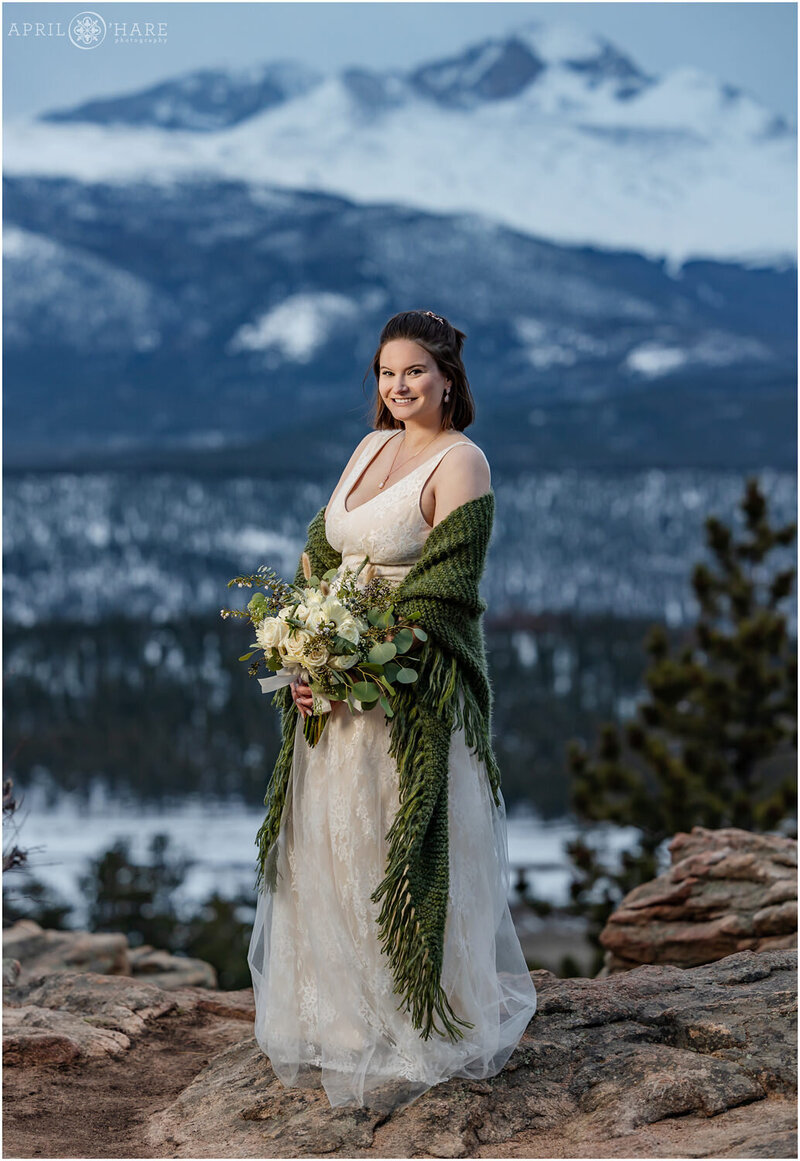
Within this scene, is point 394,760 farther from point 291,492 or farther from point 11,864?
point 291,492

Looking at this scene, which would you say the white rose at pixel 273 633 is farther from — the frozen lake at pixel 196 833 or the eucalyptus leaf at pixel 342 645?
the frozen lake at pixel 196 833

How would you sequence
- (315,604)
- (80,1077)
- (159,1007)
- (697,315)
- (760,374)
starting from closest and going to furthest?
(315,604), (80,1077), (159,1007), (760,374), (697,315)

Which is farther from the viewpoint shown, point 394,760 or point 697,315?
point 697,315

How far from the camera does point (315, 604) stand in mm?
3842

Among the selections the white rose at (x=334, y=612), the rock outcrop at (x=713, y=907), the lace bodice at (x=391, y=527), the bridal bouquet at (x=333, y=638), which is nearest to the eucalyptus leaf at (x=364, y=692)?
the bridal bouquet at (x=333, y=638)

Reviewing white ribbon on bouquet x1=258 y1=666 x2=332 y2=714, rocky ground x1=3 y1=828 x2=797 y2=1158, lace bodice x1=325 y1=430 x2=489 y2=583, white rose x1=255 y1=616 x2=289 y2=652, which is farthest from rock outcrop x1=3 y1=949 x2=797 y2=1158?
lace bodice x1=325 y1=430 x2=489 y2=583

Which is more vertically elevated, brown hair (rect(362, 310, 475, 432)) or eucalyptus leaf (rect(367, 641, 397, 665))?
brown hair (rect(362, 310, 475, 432))

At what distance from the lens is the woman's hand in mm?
4016

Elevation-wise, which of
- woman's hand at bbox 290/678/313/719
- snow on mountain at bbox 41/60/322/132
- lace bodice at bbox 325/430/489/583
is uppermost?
snow on mountain at bbox 41/60/322/132

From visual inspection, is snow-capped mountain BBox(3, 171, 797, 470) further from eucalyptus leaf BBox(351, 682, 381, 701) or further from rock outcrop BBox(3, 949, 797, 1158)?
eucalyptus leaf BBox(351, 682, 381, 701)

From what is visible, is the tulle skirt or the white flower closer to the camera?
the white flower

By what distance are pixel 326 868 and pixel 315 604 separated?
1.00 meters

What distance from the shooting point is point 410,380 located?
162 inches

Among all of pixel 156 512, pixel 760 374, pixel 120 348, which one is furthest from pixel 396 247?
pixel 156 512
